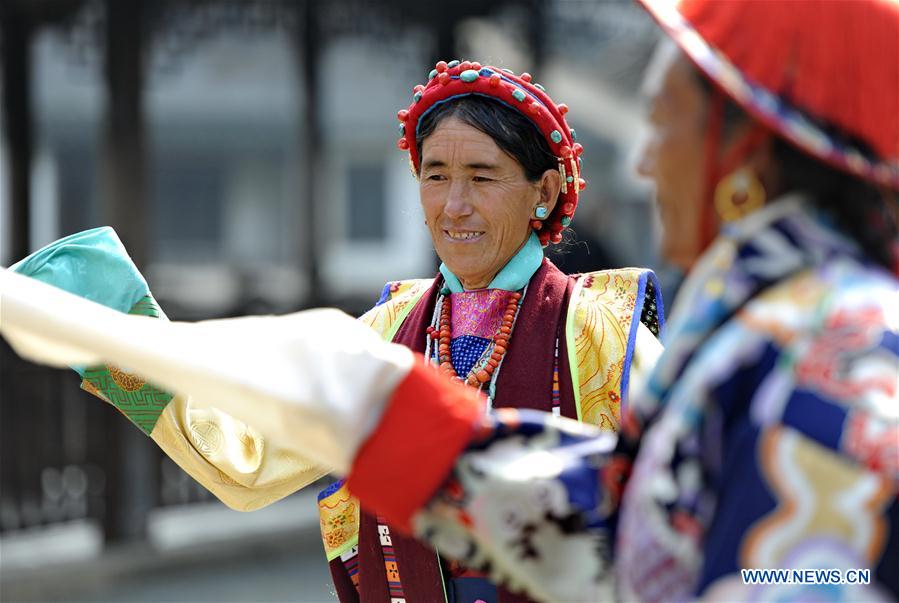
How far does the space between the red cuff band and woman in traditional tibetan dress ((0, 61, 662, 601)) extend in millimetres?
760

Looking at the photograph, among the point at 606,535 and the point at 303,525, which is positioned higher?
the point at 606,535

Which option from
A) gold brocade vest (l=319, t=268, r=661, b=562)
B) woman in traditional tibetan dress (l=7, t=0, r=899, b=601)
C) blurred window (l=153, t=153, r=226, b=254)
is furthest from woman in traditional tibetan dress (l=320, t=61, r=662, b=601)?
blurred window (l=153, t=153, r=226, b=254)

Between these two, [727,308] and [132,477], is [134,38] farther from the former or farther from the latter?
[727,308]

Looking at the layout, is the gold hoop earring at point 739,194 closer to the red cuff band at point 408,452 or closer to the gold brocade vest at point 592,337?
the red cuff band at point 408,452

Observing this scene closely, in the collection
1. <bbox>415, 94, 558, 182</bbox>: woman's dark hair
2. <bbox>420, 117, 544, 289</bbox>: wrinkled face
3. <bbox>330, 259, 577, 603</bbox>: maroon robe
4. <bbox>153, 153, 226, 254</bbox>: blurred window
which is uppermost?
<bbox>415, 94, 558, 182</bbox>: woman's dark hair

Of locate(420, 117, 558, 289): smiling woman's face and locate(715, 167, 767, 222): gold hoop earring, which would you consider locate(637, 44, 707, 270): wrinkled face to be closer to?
locate(715, 167, 767, 222): gold hoop earring

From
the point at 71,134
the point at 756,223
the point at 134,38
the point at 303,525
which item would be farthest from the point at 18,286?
the point at 71,134

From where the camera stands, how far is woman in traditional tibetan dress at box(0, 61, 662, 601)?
2.31 meters

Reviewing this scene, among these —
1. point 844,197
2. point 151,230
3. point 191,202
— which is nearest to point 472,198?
point 844,197

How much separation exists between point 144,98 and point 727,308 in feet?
19.3

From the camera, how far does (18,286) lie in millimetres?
1688

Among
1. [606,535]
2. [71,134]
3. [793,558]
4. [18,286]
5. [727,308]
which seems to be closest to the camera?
[793,558]

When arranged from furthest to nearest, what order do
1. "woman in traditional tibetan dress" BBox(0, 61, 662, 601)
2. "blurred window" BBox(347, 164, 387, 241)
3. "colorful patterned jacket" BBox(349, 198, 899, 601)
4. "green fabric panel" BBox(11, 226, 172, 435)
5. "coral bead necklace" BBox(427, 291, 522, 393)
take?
"blurred window" BBox(347, 164, 387, 241)
"coral bead necklace" BBox(427, 291, 522, 393)
"woman in traditional tibetan dress" BBox(0, 61, 662, 601)
"green fabric panel" BBox(11, 226, 172, 435)
"colorful patterned jacket" BBox(349, 198, 899, 601)

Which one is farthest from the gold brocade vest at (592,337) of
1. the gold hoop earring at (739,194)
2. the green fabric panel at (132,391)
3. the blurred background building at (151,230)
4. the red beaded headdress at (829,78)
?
the blurred background building at (151,230)
